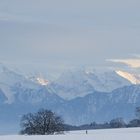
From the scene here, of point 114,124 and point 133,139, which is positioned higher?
point 114,124

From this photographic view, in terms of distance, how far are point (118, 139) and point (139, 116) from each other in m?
85.1

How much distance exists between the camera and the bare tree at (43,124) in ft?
223

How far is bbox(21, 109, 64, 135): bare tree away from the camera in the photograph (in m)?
68.1

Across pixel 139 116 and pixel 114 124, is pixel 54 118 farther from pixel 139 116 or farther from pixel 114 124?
pixel 114 124

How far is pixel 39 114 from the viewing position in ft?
228

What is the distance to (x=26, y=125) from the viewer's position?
70.8 metres

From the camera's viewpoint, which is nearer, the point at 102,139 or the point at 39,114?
the point at 102,139

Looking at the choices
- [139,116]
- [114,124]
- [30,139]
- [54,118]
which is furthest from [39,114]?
[114,124]

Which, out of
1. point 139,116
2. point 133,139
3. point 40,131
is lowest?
point 133,139

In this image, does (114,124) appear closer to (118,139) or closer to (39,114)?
(39,114)

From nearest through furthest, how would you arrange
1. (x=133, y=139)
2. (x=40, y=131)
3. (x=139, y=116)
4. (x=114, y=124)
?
(x=133, y=139) < (x=40, y=131) < (x=139, y=116) < (x=114, y=124)

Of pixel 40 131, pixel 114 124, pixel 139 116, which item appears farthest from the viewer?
pixel 114 124

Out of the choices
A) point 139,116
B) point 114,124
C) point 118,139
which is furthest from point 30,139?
point 114,124

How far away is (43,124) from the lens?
69000 mm
